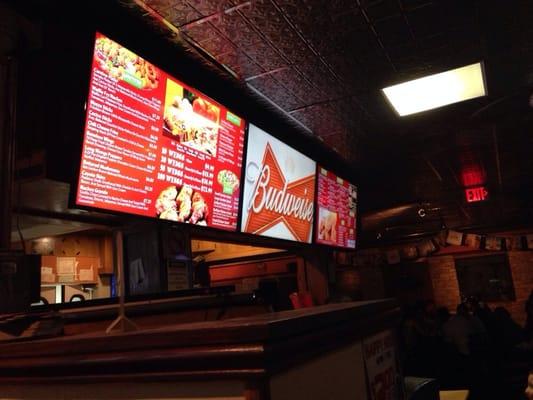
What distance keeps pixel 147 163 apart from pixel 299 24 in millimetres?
1389

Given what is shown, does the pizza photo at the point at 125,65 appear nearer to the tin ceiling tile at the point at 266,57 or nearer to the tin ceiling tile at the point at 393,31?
the tin ceiling tile at the point at 266,57

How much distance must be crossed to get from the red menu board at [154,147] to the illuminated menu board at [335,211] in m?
1.84

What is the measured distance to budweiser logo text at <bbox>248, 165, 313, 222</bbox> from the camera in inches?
150

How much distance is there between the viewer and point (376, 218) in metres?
9.16

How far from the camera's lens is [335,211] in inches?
216

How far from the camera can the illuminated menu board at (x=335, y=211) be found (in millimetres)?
5129

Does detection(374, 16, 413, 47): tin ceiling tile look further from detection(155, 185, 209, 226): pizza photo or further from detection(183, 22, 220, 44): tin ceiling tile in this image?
detection(155, 185, 209, 226): pizza photo

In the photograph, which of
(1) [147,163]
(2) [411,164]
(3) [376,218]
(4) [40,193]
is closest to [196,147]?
(1) [147,163]

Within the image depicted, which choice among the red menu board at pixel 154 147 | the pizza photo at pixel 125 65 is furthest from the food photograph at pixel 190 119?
the pizza photo at pixel 125 65

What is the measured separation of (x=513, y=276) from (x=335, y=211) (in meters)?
10.0

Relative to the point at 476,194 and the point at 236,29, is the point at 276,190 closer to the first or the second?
the point at 236,29

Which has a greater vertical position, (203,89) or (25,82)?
(203,89)

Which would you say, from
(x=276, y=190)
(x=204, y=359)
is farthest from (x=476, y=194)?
(x=204, y=359)

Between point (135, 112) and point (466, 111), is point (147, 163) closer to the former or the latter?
point (135, 112)
